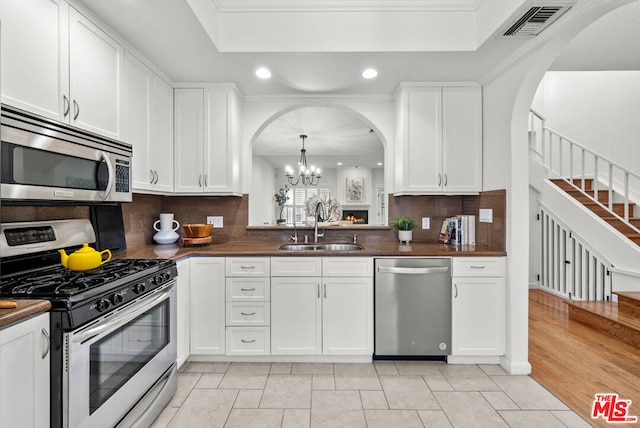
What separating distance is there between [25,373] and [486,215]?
3095 millimetres

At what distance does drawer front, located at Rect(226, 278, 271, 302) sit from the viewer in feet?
8.78

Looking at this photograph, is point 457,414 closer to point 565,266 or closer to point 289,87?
point 289,87

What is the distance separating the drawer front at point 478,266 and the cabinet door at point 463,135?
70 centimetres

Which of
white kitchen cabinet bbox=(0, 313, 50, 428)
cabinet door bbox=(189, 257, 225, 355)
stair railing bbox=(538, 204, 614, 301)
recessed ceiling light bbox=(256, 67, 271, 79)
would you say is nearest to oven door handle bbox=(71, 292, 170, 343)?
white kitchen cabinet bbox=(0, 313, 50, 428)

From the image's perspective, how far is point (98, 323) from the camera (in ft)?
4.80

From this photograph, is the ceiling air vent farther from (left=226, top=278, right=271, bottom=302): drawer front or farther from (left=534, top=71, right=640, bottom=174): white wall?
(left=534, top=71, right=640, bottom=174): white wall

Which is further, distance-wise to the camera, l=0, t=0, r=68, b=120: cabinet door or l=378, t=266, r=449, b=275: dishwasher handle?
l=378, t=266, r=449, b=275: dishwasher handle

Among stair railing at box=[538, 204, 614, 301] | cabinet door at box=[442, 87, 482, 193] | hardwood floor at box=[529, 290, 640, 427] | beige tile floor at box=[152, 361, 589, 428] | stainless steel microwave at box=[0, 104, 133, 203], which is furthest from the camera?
stair railing at box=[538, 204, 614, 301]

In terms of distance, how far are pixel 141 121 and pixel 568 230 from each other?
17.2 ft

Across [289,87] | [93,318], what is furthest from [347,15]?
[93,318]

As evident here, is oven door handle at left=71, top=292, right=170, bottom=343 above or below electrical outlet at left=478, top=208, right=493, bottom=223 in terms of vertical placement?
below

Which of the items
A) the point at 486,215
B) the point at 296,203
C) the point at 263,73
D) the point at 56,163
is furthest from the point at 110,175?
the point at 296,203

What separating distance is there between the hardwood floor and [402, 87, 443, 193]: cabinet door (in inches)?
65.2

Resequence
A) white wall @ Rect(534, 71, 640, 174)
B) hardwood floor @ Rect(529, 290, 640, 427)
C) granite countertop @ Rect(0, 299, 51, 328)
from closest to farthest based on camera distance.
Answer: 1. granite countertop @ Rect(0, 299, 51, 328)
2. hardwood floor @ Rect(529, 290, 640, 427)
3. white wall @ Rect(534, 71, 640, 174)
